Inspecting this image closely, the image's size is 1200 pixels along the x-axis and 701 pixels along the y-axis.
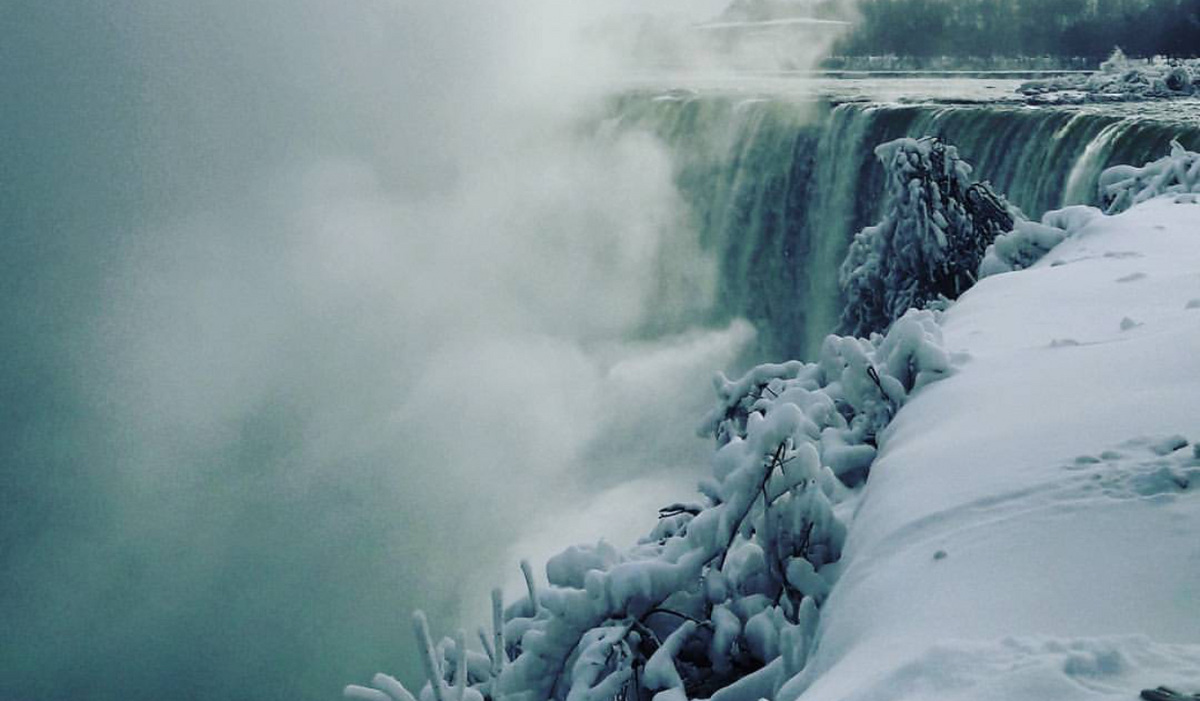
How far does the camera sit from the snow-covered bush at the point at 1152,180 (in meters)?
5.00

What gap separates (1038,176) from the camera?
32.8 ft

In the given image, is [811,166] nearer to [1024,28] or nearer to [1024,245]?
[1024,245]

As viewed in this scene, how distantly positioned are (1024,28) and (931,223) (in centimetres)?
2768

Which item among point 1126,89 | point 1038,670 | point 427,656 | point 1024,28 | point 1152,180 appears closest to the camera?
point 1038,670

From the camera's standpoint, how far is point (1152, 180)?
5.22 meters

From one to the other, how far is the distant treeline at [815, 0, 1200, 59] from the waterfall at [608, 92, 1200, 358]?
15.2m

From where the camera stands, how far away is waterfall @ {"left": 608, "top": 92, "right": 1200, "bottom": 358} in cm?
971

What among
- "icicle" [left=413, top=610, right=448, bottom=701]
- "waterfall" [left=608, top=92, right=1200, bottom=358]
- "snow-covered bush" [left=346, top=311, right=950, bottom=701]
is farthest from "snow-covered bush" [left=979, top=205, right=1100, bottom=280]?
"waterfall" [left=608, top=92, right=1200, bottom=358]

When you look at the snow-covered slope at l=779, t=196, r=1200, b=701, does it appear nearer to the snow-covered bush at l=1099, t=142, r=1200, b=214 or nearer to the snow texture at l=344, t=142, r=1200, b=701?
the snow texture at l=344, t=142, r=1200, b=701

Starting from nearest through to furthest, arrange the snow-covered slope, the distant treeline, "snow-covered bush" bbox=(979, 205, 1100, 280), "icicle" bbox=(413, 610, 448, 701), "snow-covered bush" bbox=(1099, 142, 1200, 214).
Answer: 1. the snow-covered slope
2. "icicle" bbox=(413, 610, 448, 701)
3. "snow-covered bush" bbox=(979, 205, 1100, 280)
4. "snow-covered bush" bbox=(1099, 142, 1200, 214)
5. the distant treeline

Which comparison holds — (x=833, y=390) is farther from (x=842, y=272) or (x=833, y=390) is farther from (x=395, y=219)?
(x=395, y=219)

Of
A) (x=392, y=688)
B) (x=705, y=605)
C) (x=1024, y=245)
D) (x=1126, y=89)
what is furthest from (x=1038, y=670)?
(x=1126, y=89)

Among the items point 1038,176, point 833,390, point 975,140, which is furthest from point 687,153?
point 833,390

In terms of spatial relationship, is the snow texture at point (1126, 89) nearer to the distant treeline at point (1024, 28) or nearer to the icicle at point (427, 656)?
the distant treeline at point (1024, 28)
